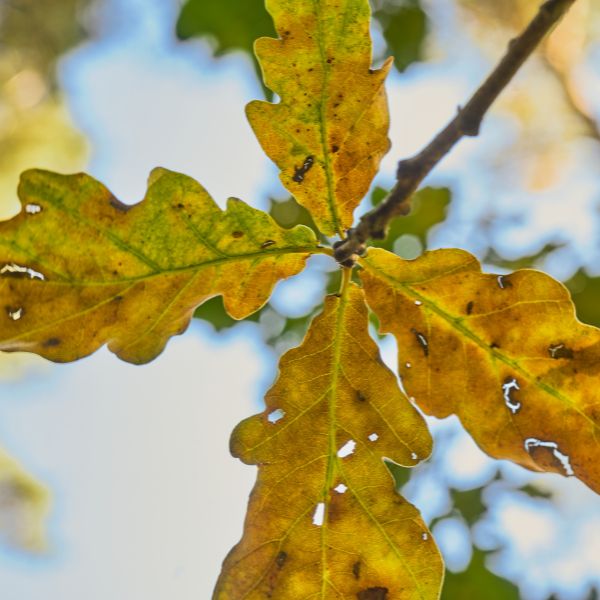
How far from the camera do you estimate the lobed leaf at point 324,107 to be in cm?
107

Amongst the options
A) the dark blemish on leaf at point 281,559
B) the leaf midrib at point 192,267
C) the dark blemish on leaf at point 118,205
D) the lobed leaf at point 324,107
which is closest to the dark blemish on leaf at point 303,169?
the lobed leaf at point 324,107

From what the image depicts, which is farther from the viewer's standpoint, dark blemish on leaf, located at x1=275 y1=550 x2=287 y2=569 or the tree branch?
dark blemish on leaf, located at x1=275 y1=550 x2=287 y2=569

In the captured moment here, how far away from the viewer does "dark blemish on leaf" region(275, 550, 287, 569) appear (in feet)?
3.96

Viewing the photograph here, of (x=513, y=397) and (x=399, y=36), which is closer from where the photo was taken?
(x=513, y=397)

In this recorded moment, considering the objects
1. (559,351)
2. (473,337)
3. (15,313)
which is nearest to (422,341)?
(473,337)

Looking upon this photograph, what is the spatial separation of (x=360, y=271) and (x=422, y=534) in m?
0.42

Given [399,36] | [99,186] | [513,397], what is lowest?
[513,397]

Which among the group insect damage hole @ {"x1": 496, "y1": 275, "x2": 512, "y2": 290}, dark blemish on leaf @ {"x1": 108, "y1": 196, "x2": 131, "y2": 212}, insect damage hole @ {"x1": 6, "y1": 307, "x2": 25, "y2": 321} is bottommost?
insect damage hole @ {"x1": 6, "y1": 307, "x2": 25, "y2": 321}

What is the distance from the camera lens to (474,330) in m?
1.18

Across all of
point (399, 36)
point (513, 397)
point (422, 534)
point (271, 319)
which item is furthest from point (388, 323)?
point (399, 36)

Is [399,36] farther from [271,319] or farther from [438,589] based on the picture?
[438,589]

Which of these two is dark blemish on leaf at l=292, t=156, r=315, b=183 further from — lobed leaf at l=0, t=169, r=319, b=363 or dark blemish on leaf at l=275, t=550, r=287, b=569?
dark blemish on leaf at l=275, t=550, r=287, b=569

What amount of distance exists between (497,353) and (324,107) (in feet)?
1.44

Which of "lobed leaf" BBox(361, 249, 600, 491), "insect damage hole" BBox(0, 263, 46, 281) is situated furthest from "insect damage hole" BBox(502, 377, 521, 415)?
"insect damage hole" BBox(0, 263, 46, 281)
